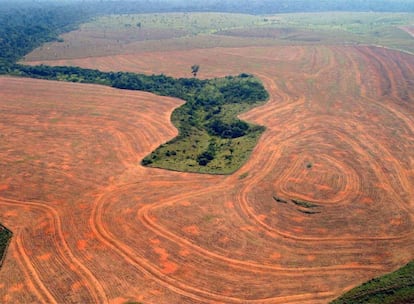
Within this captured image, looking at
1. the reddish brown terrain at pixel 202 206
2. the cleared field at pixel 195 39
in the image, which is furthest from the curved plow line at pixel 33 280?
the cleared field at pixel 195 39

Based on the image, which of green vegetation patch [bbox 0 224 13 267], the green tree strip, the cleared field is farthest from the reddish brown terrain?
the cleared field

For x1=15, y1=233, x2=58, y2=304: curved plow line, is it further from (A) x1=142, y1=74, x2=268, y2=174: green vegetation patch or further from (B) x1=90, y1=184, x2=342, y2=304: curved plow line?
(A) x1=142, y1=74, x2=268, y2=174: green vegetation patch

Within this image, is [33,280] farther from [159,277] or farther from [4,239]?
[159,277]

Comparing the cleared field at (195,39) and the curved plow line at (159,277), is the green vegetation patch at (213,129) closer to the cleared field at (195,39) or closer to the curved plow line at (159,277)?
the curved plow line at (159,277)

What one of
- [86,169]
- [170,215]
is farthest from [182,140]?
[170,215]

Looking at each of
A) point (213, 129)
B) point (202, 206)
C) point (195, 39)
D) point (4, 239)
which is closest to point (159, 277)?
point (202, 206)

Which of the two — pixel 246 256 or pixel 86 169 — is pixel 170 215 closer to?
pixel 246 256
